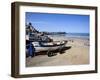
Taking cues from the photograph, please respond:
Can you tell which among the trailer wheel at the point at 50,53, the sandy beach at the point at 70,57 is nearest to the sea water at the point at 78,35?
the sandy beach at the point at 70,57

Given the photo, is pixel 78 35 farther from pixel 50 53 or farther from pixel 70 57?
pixel 50 53

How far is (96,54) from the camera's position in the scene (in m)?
2.27

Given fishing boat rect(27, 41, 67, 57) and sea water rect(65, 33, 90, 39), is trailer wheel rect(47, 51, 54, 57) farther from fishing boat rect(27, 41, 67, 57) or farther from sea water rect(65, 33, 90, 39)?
sea water rect(65, 33, 90, 39)

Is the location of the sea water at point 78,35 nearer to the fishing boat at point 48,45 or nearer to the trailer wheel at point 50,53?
the fishing boat at point 48,45

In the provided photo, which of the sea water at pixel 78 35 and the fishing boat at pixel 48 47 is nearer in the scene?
the fishing boat at pixel 48 47

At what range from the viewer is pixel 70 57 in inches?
84.1

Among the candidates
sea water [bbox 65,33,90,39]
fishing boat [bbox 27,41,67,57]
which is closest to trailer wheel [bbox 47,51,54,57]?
fishing boat [bbox 27,41,67,57]

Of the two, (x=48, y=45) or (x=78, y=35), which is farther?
(x=78, y=35)

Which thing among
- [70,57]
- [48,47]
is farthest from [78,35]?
[48,47]

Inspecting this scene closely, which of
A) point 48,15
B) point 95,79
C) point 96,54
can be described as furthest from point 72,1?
point 95,79

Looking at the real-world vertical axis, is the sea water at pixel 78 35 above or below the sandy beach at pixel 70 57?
above

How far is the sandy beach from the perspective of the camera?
2009 mm

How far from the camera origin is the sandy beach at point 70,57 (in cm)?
201

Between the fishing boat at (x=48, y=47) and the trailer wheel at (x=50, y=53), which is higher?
the fishing boat at (x=48, y=47)
